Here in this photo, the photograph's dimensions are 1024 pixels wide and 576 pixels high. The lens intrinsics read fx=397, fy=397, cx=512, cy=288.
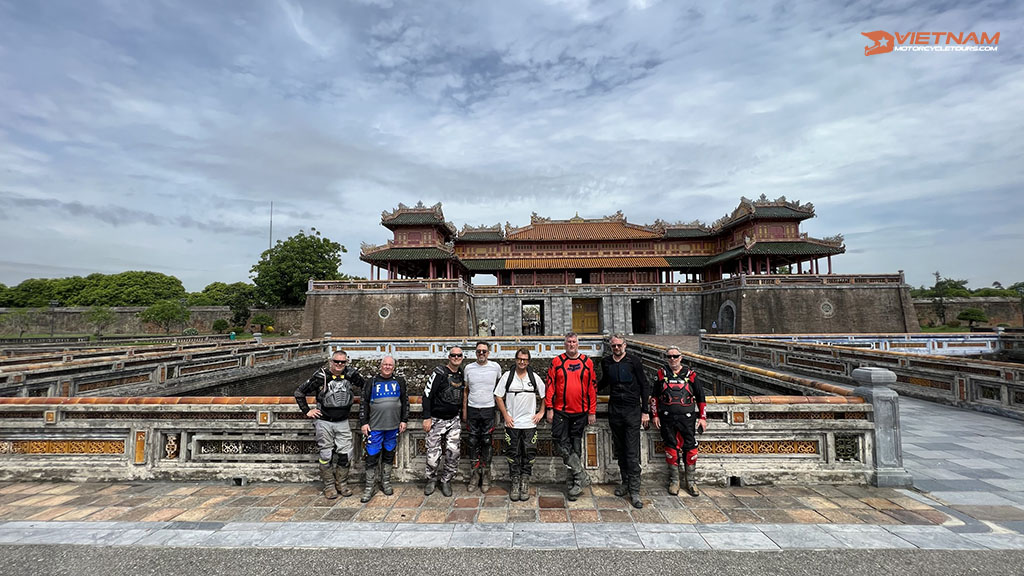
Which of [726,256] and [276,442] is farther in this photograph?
[726,256]

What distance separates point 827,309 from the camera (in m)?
27.0

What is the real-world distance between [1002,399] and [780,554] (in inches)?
368

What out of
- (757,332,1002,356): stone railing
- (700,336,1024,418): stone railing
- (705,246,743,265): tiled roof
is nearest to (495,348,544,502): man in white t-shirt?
(700,336,1024,418): stone railing

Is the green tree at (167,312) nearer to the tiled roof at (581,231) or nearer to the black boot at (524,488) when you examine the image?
the tiled roof at (581,231)

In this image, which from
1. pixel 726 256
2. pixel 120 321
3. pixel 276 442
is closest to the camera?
pixel 276 442

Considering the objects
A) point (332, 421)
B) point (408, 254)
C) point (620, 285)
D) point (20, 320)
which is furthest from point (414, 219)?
point (20, 320)

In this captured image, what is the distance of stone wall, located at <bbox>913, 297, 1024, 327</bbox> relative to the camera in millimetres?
35250

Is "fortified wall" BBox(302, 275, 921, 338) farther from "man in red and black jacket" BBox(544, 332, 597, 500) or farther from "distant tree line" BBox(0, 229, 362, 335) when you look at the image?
"man in red and black jacket" BBox(544, 332, 597, 500)

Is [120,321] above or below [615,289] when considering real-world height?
below

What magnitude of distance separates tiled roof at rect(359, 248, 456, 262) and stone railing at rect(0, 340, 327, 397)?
14478mm

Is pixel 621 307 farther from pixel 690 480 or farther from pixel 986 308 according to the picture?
pixel 986 308

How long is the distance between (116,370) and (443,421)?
11025 millimetres

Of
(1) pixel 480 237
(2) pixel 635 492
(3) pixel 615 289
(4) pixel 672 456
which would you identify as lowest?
(2) pixel 635 492

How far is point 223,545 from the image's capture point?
3.52 m
